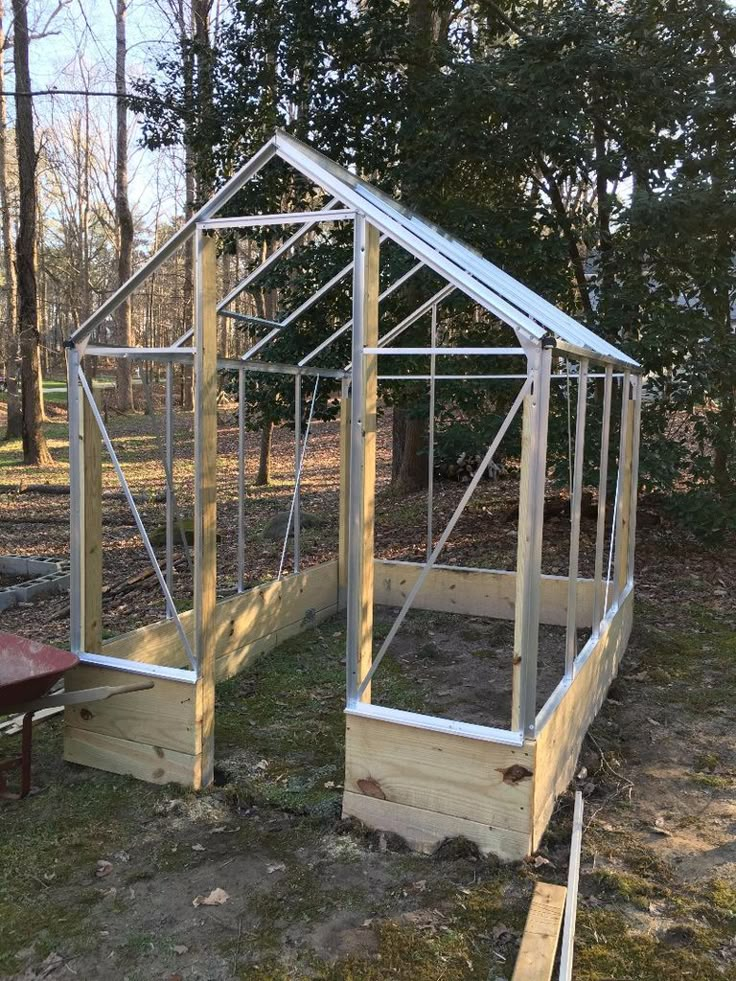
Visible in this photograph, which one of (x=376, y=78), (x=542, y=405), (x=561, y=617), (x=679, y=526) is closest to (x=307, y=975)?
(x=542, y=405)

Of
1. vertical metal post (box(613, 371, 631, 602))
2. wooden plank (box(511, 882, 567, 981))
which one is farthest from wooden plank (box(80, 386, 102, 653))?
vertical metal post (box(613, 371, 631, 602))

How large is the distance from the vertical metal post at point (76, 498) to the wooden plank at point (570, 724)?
2495 millimetres

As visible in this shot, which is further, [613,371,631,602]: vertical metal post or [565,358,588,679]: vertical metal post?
[613,371,631,602]: vertical metal post

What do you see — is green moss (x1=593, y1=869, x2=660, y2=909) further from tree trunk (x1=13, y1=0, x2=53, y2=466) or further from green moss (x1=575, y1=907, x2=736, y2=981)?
tree trunk (x1=13, y1=0, x2=53, y2=466)

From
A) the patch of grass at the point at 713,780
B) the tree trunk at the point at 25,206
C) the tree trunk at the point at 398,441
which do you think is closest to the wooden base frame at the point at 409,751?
the patch of grass at the point at 713,780

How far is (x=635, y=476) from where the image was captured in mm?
6520

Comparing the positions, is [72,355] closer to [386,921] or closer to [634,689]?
[386,921]

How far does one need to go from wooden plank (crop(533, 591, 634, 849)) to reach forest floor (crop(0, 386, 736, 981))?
0.12 meters

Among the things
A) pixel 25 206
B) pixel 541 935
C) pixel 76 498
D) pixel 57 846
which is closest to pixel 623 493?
pixel 541 935

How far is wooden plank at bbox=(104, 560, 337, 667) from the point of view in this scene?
494cm

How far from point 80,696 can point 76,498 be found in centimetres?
104

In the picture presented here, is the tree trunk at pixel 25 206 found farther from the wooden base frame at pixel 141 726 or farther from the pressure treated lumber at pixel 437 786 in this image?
the pressure treated lumber at pixel 437 786

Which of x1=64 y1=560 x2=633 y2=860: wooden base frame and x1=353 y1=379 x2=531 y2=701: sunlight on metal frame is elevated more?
x1=353 y1=379 x2=531 y2=701: sunlight on metal frame

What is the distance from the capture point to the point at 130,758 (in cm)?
422
